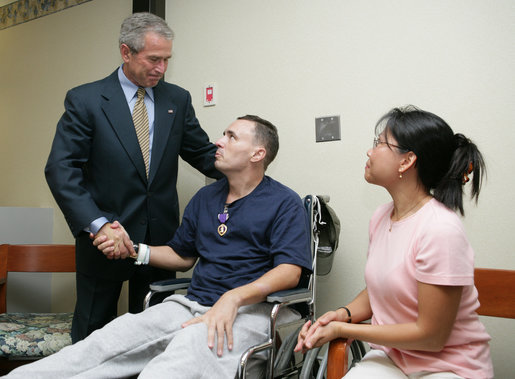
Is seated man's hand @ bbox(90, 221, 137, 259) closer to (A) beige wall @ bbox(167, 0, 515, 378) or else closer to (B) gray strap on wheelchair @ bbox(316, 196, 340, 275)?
(B) gray strap on wheelchair @ bbox(316, 196, 340, 275)

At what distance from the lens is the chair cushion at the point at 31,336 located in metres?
2.00

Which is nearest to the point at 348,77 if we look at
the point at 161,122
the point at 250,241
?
the point at 161,122

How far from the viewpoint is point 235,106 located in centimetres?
264

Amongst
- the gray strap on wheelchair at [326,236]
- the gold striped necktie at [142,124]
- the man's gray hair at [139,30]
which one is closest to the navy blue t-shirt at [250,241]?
the gray strap on wheelchair at [326,236]

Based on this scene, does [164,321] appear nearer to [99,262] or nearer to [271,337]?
[271,337]

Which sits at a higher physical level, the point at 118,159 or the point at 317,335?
the point at 118,159

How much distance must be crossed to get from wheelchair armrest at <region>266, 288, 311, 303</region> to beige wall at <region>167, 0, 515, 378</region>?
2.36 ft

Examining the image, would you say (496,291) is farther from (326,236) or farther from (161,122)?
(161,122)

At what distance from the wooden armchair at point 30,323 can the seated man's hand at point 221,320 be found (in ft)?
3.22

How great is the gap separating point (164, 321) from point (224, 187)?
1.99 ft

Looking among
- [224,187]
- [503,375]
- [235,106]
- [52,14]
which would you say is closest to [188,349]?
[224,187]

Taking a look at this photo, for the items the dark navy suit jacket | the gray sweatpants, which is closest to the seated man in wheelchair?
the gray sweatpants

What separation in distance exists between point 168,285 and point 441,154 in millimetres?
1076

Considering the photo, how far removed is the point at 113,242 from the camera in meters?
1.75
